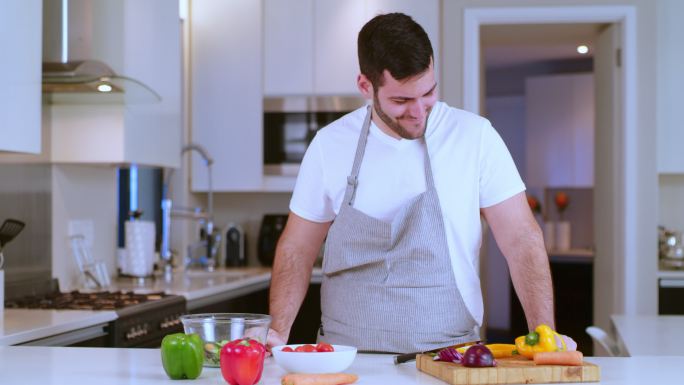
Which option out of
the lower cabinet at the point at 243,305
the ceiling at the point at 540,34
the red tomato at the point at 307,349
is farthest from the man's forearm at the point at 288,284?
the ceiling at the point at 540,34

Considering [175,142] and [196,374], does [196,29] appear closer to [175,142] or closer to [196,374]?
[175,142]

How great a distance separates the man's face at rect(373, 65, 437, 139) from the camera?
2275 mm

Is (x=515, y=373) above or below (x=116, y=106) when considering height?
below

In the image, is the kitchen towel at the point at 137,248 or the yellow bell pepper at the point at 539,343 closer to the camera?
the yellow bell pepper at the point at 539,343

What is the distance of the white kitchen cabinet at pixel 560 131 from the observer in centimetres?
852

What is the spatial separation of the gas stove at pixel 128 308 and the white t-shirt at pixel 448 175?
1.05 meters

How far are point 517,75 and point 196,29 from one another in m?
5.17

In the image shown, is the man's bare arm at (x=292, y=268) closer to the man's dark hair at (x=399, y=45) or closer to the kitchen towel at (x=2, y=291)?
the man's dark hair at (x=399, y=45)

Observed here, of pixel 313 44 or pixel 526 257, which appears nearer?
pixel 526 257

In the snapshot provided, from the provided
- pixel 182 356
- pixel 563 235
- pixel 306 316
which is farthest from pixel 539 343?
pixel 563 235

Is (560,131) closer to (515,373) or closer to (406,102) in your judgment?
(406,102)

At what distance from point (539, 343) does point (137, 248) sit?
2843 millimetres

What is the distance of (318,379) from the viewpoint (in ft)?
5.69

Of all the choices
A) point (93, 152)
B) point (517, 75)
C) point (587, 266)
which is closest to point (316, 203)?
point (93, 152)
